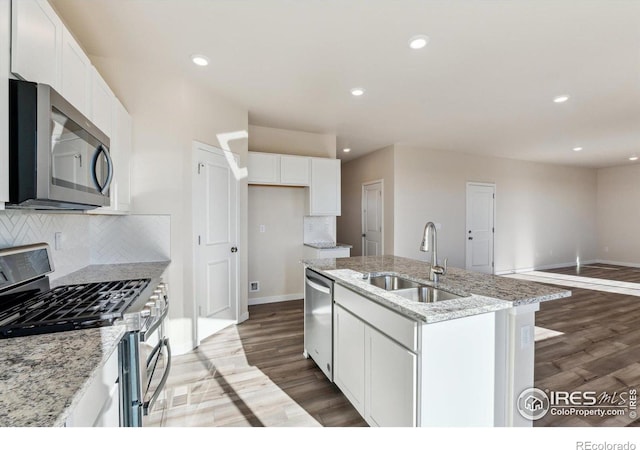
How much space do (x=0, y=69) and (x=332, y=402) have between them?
2435mm

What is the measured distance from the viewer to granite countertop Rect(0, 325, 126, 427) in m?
0.61

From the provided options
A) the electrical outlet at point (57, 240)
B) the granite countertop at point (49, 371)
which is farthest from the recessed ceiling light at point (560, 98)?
the electrical outlet at point (57, 240)

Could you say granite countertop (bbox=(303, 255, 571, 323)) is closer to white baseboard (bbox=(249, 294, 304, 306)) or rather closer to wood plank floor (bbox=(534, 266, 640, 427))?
wood plank floor (bbox=(534, 266, 640, 427))

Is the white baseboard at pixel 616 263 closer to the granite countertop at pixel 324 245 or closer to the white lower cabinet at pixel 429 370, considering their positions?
the granite countertop at pixel 324 245

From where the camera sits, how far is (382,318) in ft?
5.07

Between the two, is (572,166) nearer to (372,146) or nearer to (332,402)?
(372,146)

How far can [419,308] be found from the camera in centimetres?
133

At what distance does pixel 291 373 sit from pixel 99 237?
208 cm

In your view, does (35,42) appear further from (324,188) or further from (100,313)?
(324,188)

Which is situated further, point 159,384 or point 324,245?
point 324,245

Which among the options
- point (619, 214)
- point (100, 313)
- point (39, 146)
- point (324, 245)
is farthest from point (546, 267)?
point (39, 146)

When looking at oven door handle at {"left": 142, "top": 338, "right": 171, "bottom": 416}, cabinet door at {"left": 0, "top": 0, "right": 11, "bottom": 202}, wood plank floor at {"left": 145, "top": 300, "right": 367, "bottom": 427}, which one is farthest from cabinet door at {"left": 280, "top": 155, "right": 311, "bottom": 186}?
cabinet door at {"left": 0, "top": 0, "right": 11, "bottom": 202}

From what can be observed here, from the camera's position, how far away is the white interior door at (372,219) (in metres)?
5.73
